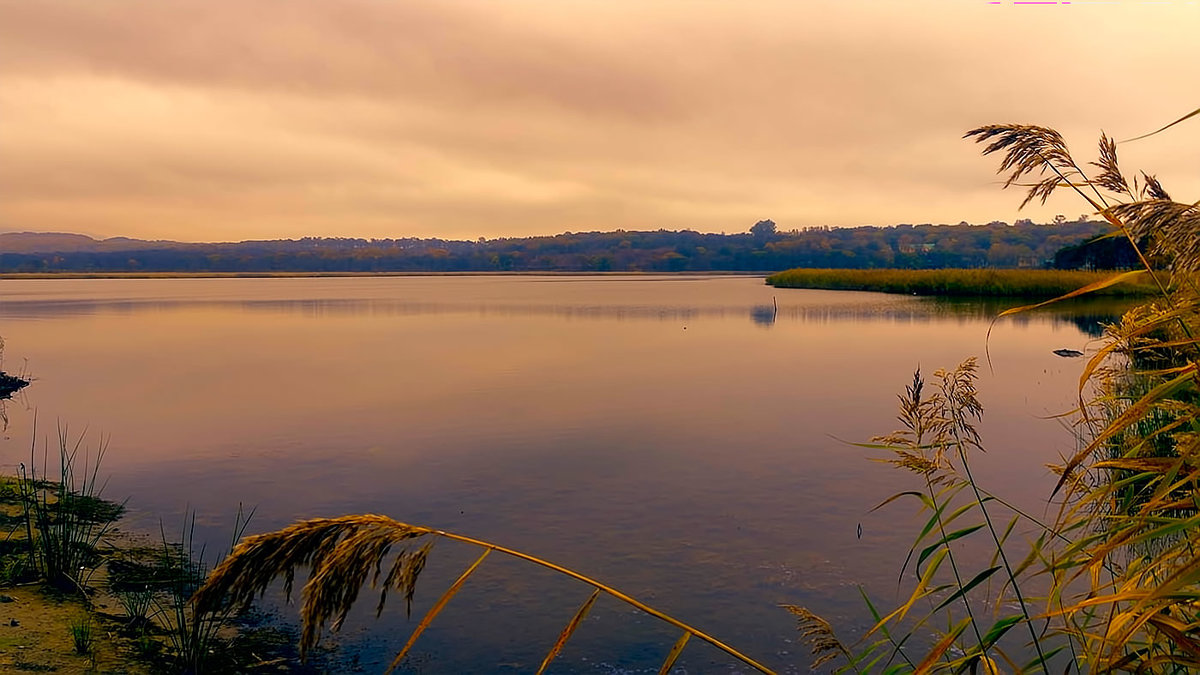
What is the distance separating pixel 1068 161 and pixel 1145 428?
7.82 metres

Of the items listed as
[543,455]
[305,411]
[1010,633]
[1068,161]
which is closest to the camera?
[1068,161]

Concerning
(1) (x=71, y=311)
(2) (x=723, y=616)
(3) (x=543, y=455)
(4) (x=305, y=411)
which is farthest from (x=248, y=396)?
(1) (x=71, y=311)

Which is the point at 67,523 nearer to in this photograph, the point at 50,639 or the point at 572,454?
the point at 50,639

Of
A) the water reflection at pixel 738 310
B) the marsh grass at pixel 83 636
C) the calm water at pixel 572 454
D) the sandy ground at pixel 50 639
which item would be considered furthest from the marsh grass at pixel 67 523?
the water reflection at pixel 738 310

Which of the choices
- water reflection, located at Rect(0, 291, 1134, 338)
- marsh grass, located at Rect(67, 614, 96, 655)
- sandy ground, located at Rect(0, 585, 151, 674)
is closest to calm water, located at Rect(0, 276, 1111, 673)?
sandy ground, located at Rect(0, 585, 151, 674)

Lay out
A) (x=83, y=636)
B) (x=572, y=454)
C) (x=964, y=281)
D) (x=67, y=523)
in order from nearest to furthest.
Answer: (x=83, y=636)
(x=67, y=523)
(x=572, y=454)
(x=964, y=281)

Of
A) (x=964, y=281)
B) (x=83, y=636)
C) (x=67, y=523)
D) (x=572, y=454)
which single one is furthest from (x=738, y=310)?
(x=83, y=636)

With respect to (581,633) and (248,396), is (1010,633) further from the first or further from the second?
(248,396)

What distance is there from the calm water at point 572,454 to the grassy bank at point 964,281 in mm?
19238

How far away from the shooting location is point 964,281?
194 ft

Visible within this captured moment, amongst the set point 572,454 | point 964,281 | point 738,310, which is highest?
point 964,281

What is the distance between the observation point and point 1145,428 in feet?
30.1

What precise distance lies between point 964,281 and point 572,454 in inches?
2089

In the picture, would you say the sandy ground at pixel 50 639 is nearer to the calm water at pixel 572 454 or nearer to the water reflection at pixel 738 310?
the calm water at pixel 572 454
